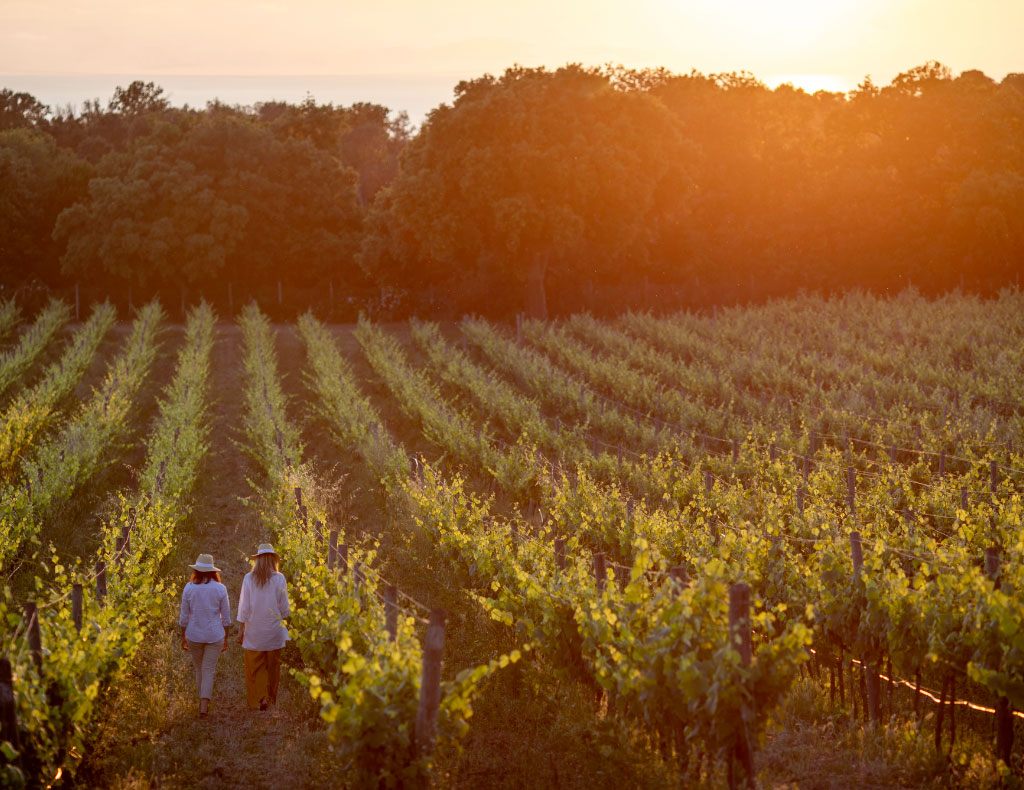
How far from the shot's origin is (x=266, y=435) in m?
20.2

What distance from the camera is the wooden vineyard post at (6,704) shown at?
661 cm

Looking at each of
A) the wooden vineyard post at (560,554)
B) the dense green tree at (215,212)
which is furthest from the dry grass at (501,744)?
the dense green tree at (215,212)

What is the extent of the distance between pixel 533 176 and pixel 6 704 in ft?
103

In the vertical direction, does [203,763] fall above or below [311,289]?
below

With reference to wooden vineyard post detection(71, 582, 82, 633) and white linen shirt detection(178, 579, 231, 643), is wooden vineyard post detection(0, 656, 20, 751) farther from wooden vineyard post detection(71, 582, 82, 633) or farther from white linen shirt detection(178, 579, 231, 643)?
white linen shirt detection(178, 579, 231, 643)

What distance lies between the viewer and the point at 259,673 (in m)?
9.62

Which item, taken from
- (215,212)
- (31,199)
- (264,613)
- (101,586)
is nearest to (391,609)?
(264,613)

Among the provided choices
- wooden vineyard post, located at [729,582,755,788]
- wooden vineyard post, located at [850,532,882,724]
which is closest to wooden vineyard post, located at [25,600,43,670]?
wooden vineyard post, located at [729,582,755,788]

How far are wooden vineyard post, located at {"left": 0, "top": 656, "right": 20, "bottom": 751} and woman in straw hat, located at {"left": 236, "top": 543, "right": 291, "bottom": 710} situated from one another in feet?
9.07

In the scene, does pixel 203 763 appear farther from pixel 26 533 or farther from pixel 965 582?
pixel 26 533

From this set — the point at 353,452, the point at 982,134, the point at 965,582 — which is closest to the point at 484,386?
the point at 353,452

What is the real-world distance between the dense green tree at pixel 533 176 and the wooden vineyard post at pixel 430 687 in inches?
1164

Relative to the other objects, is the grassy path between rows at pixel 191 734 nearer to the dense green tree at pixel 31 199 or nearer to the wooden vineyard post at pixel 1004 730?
the wooden vineyard post at pixel 1004 730

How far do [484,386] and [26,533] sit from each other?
42.7 ft
